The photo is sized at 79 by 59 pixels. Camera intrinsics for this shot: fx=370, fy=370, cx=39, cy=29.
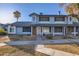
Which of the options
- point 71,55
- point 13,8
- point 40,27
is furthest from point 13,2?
point 71,55

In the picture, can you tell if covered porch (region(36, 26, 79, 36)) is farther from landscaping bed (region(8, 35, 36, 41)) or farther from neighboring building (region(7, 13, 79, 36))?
landscaping bed (region(8, 35, 36, 41))

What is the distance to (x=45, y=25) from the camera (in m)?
5.64

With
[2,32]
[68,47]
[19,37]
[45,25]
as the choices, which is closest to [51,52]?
[68,47]

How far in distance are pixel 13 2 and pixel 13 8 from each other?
91 millimetres

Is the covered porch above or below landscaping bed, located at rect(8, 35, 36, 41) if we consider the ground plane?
above

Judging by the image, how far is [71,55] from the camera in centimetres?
554

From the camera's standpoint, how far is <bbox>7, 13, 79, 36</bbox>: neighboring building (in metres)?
5.62

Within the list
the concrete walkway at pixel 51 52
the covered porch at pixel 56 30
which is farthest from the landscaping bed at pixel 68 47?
the covered porch at pixel 56 30

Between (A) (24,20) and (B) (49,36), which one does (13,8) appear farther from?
(B) (49,36)

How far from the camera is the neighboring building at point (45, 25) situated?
5617 millimetres

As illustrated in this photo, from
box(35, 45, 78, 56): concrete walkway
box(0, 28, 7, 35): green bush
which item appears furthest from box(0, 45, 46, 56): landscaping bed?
box(0, 28, 7, 35): green bush

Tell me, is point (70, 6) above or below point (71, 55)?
above

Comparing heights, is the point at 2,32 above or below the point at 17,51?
above

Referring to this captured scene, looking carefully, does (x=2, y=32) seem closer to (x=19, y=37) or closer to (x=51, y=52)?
(x=19, y=37)
